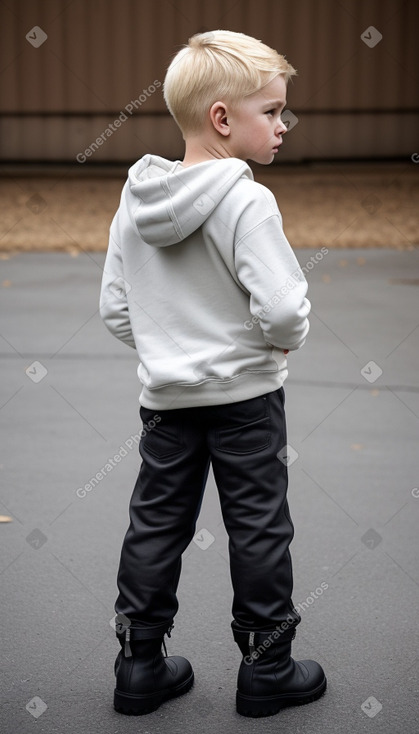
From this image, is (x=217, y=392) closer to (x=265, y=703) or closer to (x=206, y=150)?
(x=206, y=150)

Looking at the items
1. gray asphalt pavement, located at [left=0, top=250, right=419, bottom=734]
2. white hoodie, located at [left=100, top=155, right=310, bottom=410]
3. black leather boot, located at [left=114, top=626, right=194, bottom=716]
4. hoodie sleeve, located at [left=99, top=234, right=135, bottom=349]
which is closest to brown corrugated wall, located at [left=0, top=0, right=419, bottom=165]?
gray asphalt pavement, located at [left=0, top=250, right=419, bottom=734]

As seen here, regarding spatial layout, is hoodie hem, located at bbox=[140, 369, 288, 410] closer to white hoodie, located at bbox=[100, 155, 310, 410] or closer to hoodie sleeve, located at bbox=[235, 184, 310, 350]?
white hoodie, located at bbox=[100, 155, 310, 410]

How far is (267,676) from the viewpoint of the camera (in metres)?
2.62

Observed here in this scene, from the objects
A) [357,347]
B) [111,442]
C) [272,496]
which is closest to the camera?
[272,496]

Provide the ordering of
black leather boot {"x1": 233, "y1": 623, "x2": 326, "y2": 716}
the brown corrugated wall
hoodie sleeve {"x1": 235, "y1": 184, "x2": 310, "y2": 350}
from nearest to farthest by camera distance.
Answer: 1. hoodie sleeve {"x1": 235, "y1": 184, "x2": 310, "y2": 350}
2. black leather boot {"x1": 233, "y1": 623, "x2": 326, "y2": 716}
3. the brown corrugated wall

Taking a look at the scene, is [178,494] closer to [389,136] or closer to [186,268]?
[186,268]

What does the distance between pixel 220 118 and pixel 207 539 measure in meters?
1.81

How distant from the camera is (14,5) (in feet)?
59.9

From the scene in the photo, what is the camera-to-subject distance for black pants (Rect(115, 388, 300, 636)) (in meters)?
2.53

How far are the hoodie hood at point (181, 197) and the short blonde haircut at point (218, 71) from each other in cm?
14

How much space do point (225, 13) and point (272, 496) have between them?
16612 millimetres

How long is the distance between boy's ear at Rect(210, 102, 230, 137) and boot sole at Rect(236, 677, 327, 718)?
4.49 ft

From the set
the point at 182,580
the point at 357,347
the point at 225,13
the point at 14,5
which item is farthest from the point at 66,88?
the point at 182,580

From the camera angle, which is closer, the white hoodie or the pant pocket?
the white hoodie
